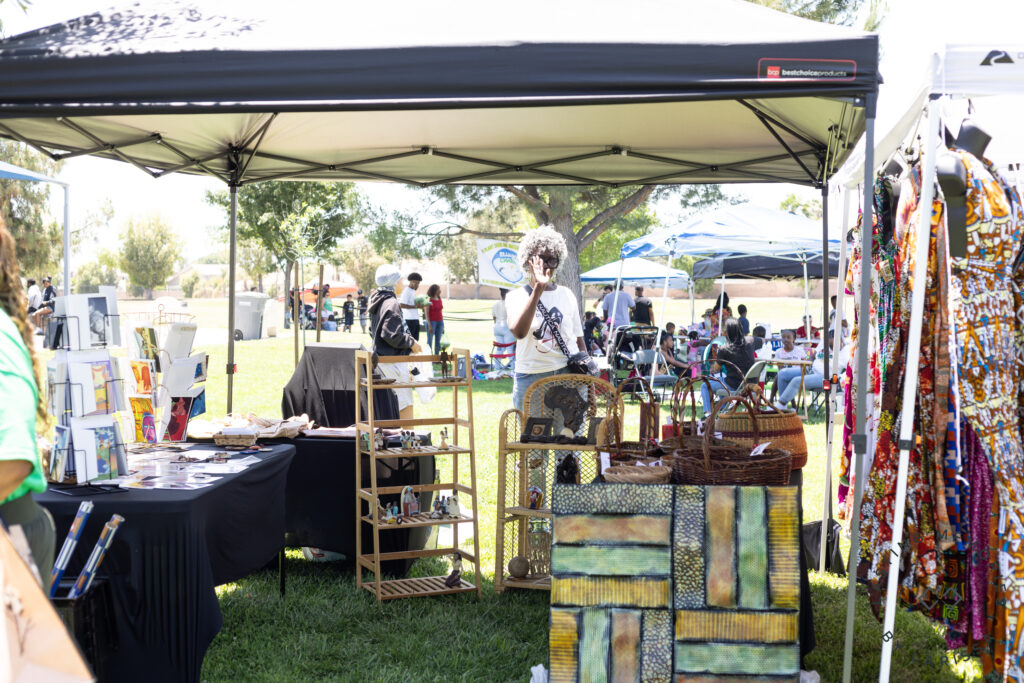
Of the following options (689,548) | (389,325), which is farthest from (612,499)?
(389,325)

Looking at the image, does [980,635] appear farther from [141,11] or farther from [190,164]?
[190,164]

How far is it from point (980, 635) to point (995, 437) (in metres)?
0.59

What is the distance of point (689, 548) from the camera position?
2.68 meters

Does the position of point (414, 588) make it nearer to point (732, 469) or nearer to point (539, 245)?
point (539, 245)

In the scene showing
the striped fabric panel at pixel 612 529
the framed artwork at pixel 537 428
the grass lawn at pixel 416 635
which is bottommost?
the grass lawn at pixel 416 635

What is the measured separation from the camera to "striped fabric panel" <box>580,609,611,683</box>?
8.78 ft

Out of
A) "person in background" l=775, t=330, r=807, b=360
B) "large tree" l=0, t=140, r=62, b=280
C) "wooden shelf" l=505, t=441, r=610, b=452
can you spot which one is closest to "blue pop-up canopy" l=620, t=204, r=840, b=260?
"person in background" l=775, t=330, r=807, b=360

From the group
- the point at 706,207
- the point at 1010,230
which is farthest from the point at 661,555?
the point at 706,207

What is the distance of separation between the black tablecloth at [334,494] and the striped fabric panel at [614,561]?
1.80 meters

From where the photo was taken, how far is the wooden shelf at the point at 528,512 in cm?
401

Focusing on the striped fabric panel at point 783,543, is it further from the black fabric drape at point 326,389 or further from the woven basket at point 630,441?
the black fabric drape at point 326,389

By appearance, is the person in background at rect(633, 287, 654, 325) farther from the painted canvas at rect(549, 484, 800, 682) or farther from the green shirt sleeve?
the green shirt sleeve

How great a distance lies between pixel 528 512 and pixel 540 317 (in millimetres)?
986

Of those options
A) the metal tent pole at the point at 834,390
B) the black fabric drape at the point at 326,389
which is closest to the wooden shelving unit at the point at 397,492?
the black fabric drape at the point at 326,389
